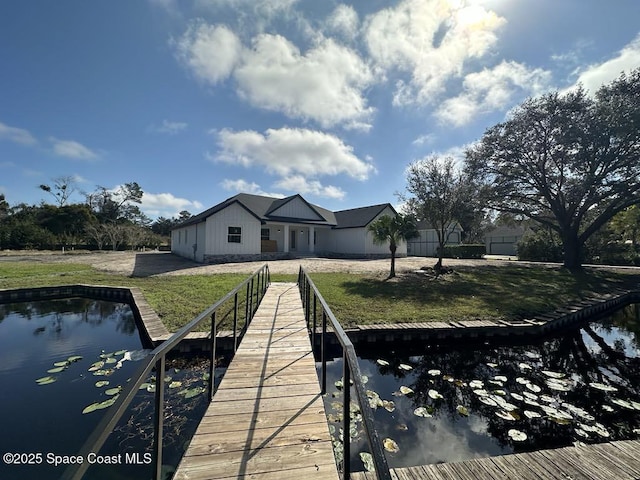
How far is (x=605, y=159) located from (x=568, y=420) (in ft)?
54.6

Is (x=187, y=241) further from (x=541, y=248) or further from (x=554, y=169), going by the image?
(x=541, y=248)

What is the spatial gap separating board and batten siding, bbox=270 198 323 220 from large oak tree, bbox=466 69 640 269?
40.7 feet

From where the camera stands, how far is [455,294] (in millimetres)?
9203

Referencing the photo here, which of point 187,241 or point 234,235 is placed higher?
point 234,235

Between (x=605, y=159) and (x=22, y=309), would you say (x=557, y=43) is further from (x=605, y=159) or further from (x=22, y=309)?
(x=22, y=309)

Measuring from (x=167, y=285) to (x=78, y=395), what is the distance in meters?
6.44

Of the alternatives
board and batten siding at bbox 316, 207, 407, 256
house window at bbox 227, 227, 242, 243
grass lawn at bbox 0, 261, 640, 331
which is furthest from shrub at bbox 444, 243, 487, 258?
house window at bbox 227, 227, 242, 243

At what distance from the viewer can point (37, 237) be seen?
27781 mm

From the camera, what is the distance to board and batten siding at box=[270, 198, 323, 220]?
22031 millimetres

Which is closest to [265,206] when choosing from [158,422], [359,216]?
[359,216]

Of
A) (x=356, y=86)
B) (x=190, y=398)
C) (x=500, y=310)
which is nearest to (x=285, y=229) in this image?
(x=356, y=86)

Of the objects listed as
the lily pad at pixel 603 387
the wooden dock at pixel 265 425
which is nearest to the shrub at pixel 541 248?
the lily pad at pixel 603 387

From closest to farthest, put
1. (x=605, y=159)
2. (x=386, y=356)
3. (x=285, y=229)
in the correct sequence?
(x=386, y=356) < (x=605, y=159) < (x=285, y=229)

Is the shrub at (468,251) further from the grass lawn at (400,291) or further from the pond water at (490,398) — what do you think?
the pond water at (490,398)
